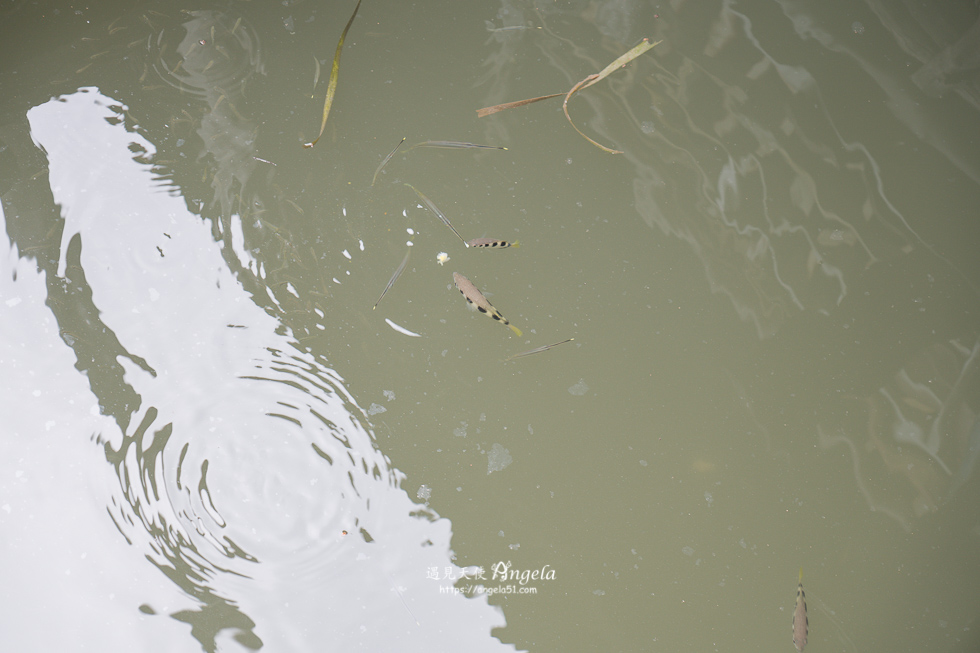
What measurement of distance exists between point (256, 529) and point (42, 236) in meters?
0.69

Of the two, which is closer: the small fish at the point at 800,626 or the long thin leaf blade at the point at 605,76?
the small fish at the point at 800,626

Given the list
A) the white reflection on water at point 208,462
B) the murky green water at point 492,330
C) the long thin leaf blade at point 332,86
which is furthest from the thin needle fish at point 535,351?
the long thin leaf blade at point 332,86

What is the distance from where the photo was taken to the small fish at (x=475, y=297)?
115 cm

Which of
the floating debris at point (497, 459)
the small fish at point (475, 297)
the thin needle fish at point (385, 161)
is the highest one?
the thin needle fish at point (385, 161)

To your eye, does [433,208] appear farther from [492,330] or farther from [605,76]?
[605,76]

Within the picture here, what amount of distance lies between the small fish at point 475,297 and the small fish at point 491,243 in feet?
0.22

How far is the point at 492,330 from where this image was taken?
117 centimetres

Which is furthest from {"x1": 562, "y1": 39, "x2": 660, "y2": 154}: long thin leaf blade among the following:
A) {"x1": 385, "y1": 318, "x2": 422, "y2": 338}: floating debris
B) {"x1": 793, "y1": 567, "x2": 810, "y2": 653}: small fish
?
{"x1": 793, "y1": 567, "x2": 810, "y2": 653}: small fish

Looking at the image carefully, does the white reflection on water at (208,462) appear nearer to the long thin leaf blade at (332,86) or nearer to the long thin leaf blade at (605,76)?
the long thin leaf blade at (332,86)

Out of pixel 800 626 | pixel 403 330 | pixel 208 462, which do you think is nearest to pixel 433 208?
pixel 403 330

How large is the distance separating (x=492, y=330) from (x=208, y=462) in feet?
1.88

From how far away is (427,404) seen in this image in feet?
3.79

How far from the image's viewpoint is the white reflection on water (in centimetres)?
113

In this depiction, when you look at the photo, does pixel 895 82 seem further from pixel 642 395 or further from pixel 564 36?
pixel 642 395
